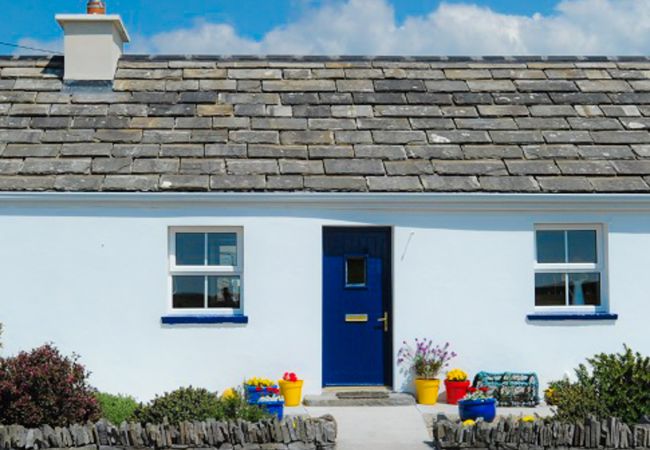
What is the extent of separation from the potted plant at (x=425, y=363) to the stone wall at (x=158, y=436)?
372cm

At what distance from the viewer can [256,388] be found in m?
12.5

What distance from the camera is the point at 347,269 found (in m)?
13.6

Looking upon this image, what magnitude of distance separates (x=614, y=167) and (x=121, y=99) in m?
7.94

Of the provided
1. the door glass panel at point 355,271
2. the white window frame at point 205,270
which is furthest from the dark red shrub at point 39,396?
the door glass panel at point 355,271

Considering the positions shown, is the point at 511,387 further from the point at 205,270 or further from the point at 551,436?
the point at 205,270

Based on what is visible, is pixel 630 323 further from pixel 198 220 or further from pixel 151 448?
pixel 151 448

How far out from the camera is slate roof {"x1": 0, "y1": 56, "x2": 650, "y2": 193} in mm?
13508

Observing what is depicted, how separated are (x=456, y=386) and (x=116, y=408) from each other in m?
4.70

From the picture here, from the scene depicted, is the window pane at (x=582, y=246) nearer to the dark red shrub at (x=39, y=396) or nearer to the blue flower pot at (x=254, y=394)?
the blue flower pot at (x=254, y=394)

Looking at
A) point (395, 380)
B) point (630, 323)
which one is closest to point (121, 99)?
point (395, 380)

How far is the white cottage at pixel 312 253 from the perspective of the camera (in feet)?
43.4

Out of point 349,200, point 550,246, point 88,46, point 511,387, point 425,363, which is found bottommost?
point 511,387

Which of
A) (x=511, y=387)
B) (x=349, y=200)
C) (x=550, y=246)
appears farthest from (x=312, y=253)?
(x=550, y=246)

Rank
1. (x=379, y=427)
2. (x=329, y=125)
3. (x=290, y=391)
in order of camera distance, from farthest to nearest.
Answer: (x=329, y=125) < (x=290, y=391) < (x=379, y=427)
